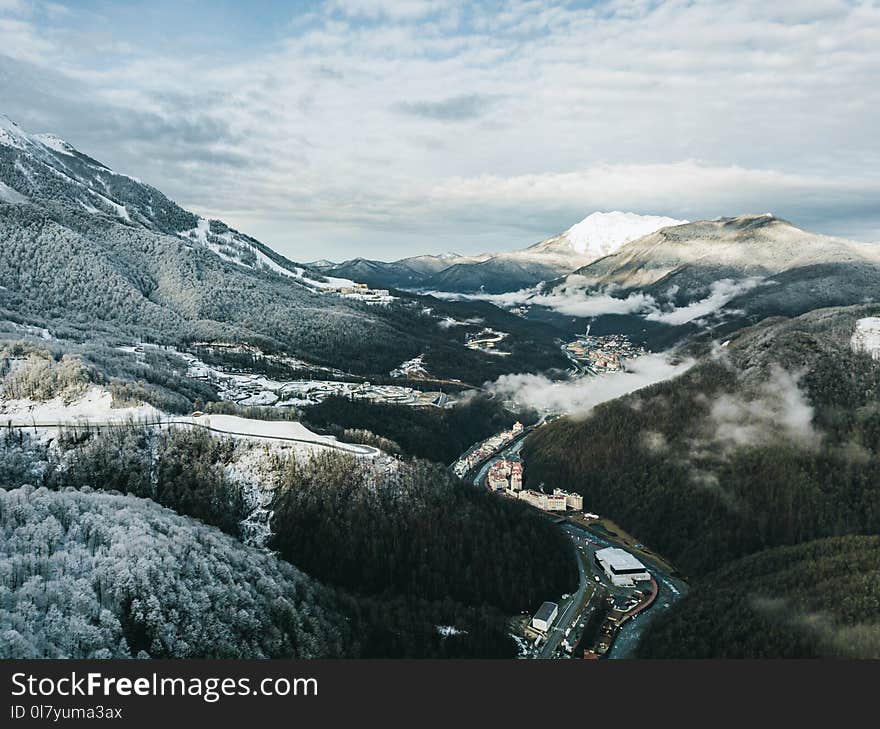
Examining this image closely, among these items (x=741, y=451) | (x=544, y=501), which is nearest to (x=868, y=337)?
(x=741, y=451)

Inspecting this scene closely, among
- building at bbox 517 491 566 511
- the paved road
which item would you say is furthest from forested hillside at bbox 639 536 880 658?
building at bbox 517 491 566 511

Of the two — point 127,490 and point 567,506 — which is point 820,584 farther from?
point 127,490

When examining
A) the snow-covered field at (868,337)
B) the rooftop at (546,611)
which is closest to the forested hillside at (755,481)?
the snow-covered field at (868,337)

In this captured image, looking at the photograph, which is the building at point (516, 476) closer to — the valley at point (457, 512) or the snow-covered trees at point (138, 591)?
the valley at point (457, 512)

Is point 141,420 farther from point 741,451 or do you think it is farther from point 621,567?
point 741,451

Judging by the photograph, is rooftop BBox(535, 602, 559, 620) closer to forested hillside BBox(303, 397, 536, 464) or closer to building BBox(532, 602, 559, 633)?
building BBox(532, 602, 559, 633)

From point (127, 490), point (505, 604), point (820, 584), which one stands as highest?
point (127, 490)

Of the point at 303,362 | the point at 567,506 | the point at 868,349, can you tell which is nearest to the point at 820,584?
the point at 567,506
